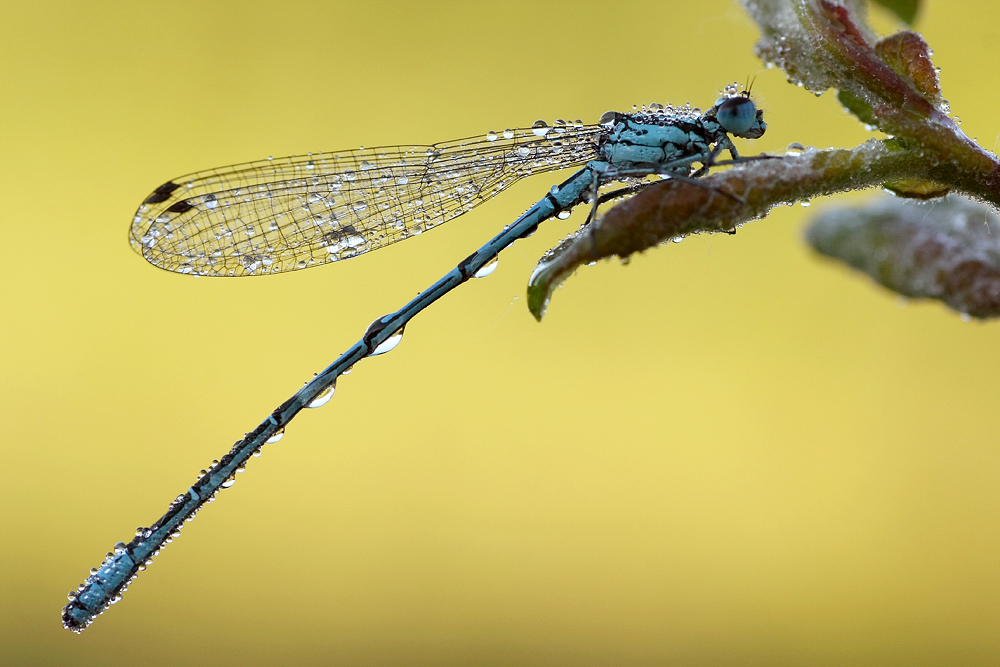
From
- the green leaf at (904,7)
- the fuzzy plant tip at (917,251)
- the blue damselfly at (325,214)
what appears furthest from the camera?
the blue damselfly at (325,214)

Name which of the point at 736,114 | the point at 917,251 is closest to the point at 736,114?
the point at 736,114

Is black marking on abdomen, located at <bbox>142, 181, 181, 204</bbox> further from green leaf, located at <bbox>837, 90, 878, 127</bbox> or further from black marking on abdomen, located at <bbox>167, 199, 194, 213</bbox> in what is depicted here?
green leaf, located at <bbox>837, 90, 878, 127</bbox>

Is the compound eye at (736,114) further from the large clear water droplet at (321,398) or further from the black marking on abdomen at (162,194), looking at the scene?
the black marking on abdomen at (162,194)

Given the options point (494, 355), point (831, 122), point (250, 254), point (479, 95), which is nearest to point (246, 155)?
point (479, 95)

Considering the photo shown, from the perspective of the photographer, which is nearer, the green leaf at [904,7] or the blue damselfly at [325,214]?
the green leaf at [904,7]

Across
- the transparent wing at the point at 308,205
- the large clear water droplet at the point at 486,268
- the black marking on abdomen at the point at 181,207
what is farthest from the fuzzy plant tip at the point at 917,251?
the black marking on abdomen at the point at 181,207

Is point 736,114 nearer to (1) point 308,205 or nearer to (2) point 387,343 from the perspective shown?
(2) point 387,343

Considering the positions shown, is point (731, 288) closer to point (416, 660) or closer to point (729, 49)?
point (729, 49)

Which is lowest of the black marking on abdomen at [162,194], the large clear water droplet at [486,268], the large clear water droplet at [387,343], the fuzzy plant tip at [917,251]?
the fuzzy plant tip at [917,251]

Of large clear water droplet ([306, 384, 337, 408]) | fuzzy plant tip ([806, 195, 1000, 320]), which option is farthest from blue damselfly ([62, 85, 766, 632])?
fuzzy plant tip ([806, 195, 1000, 320])
